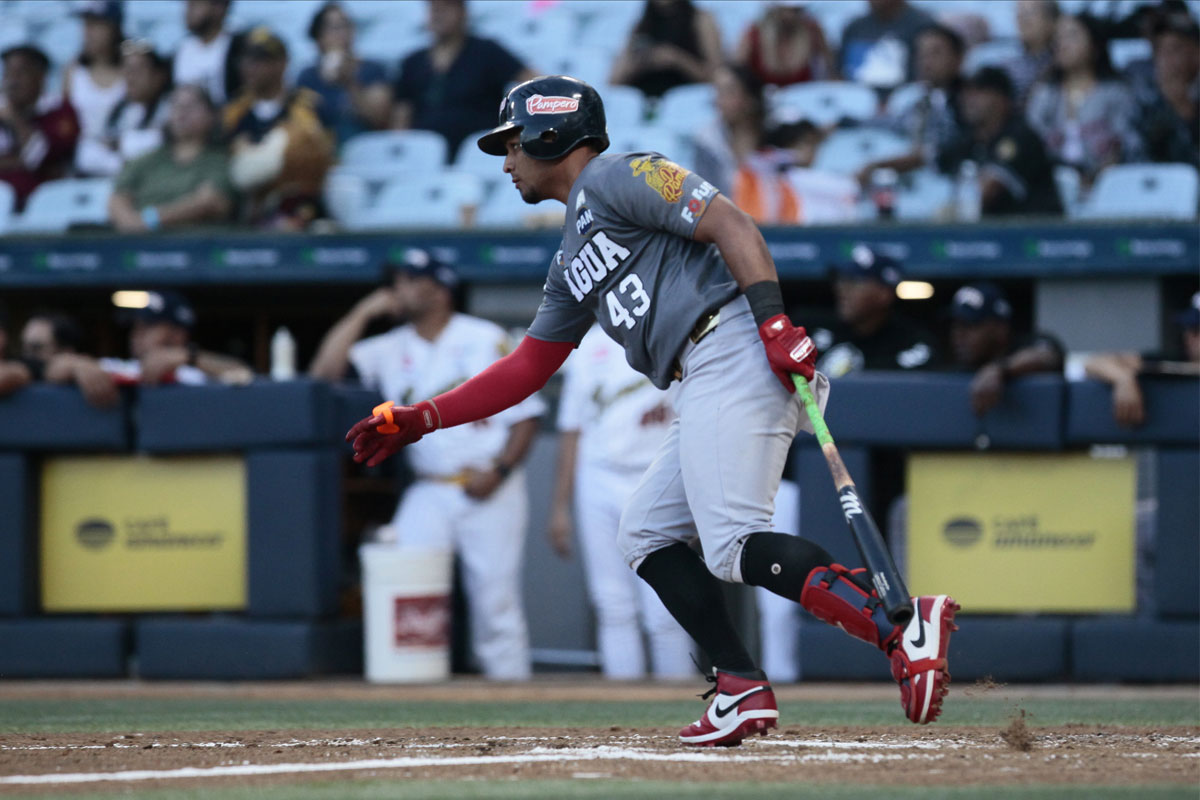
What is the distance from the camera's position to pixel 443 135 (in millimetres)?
9070

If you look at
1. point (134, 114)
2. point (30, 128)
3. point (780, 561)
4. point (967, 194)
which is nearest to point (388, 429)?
point (780, 561)

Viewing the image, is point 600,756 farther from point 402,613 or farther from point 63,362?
point 63,362

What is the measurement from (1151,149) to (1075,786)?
18.6ft

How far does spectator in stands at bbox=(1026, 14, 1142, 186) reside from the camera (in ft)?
25.3

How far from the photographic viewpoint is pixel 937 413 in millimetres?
5789

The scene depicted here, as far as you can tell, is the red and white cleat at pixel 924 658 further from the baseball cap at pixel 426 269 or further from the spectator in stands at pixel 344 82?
the spectator in stands at pixel 344 82

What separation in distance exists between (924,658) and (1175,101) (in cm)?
557

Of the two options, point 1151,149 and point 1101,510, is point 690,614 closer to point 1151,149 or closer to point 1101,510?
point 1101,510

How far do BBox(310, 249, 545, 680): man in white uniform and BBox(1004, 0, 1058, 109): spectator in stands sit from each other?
11.5 feet

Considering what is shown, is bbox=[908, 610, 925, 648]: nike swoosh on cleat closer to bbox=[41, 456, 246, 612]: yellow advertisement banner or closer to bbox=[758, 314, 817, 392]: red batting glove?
bbox=[758, 314, 817, 392]: red batting glove

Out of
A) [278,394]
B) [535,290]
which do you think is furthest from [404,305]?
[535,290]

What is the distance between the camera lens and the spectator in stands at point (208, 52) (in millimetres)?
9492

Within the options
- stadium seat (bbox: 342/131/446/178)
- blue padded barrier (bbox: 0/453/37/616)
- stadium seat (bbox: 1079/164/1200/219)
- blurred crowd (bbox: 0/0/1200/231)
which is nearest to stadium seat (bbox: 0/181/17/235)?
blurred crowd (bbox: 0/0/1200/231)

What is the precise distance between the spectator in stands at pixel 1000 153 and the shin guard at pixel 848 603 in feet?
15.7
